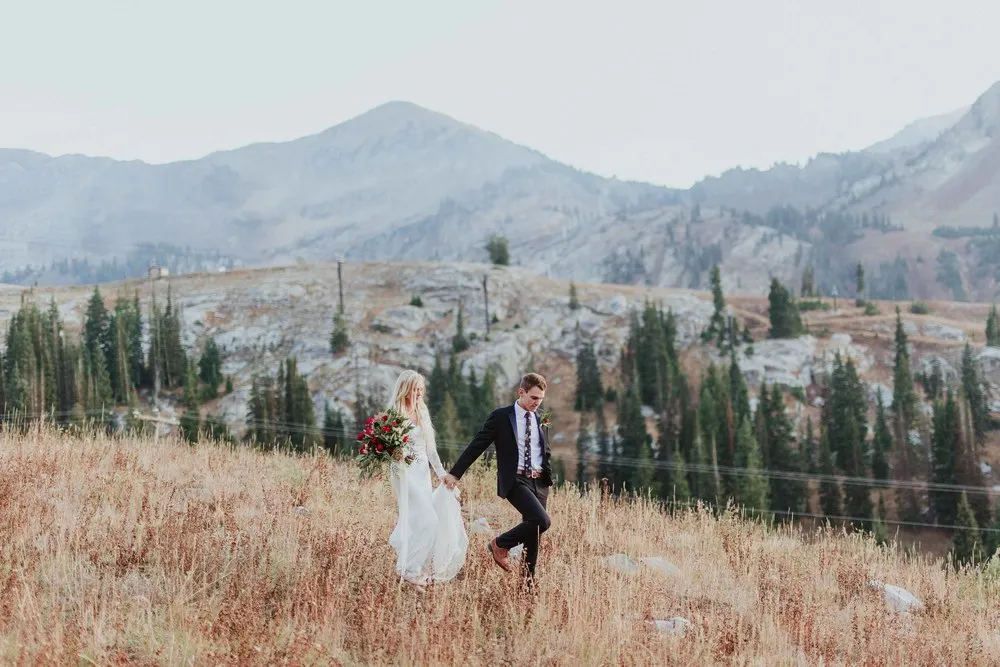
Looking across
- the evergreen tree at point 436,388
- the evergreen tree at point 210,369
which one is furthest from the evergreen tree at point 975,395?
the evergreen tree at point 210,369

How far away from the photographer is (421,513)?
25.9 feet

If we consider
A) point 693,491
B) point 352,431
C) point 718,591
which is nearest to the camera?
point 718,591

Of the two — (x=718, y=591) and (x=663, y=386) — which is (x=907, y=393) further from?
(x=718, y=591)

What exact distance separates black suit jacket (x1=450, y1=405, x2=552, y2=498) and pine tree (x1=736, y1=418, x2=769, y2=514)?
68886 millimetres

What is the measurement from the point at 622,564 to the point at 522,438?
2330mm

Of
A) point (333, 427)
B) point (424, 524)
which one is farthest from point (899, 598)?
point (333, 427)

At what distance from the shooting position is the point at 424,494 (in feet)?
26.2

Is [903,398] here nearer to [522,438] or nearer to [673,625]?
[673,625]

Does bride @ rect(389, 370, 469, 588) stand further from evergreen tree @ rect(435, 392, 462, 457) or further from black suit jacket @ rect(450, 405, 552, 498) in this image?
evergreen tree @ rect(435, 392, 462, 457)

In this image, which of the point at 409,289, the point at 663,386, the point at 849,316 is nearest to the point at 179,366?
the point at 409,289

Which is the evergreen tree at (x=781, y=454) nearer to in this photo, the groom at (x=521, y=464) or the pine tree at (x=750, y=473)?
the pine tree at (x=750, y=473)

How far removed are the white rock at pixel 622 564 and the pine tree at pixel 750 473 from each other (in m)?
67.0

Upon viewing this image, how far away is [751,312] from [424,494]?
13167cm

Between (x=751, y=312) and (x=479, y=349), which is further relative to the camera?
(x=751, y=312)
